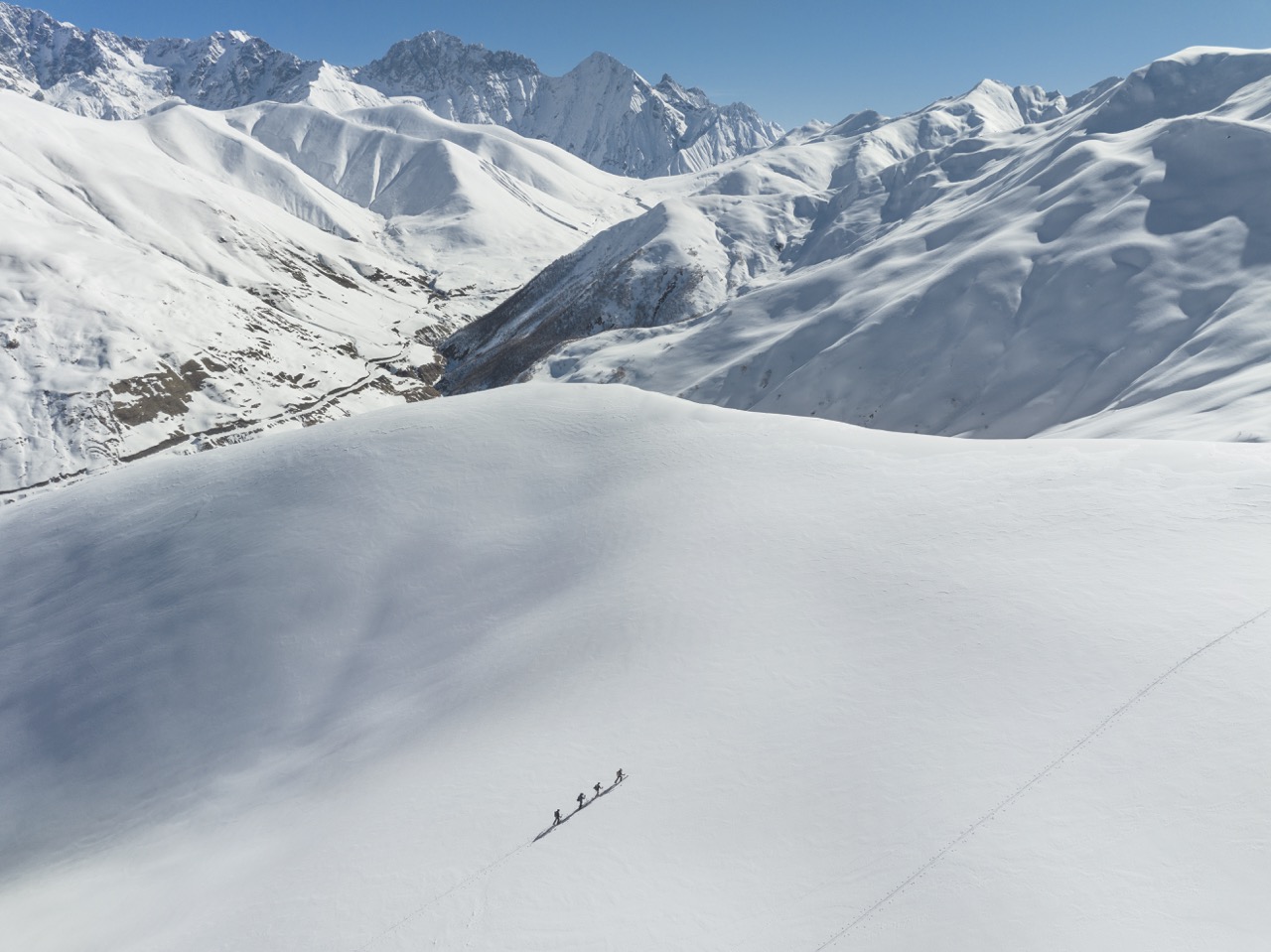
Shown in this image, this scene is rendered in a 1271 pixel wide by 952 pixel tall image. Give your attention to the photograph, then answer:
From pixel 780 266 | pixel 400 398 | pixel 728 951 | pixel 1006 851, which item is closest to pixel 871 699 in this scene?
pixel 1006 851

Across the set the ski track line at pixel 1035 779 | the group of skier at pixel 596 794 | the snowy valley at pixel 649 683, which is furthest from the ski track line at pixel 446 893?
the ski track line at pixel 1035 779

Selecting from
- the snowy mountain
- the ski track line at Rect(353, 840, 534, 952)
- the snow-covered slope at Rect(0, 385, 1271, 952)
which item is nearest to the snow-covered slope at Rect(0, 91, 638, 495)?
the snowy mountain

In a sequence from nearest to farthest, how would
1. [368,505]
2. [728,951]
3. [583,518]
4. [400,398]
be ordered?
1. [728,951]
2. [583,518]
3. [368,505]
4. [400,398]

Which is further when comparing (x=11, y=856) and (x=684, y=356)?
(x=684, y=356)

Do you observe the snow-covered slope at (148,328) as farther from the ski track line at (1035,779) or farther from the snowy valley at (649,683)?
the ski track line at (1035,779)

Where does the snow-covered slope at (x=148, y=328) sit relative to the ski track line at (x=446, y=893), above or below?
above

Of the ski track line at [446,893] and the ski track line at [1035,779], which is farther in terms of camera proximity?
the ski track line at [446,893]

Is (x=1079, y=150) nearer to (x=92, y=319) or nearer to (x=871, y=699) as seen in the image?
(x=871, y=699)
